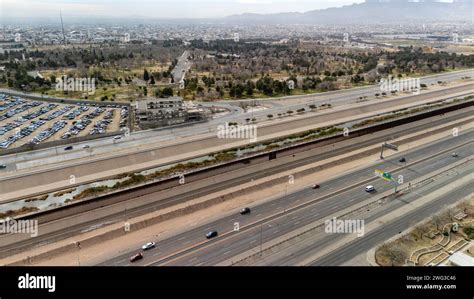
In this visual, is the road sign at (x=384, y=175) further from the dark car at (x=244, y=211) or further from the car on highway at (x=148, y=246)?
the car on highway at (x=148, y=246)

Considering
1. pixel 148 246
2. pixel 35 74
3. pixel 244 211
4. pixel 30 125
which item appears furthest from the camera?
pixel 35 74

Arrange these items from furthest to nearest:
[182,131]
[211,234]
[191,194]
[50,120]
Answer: [50,120] < [182,131] < [191,194] < [211,234]

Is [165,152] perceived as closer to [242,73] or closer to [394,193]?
[394,193]

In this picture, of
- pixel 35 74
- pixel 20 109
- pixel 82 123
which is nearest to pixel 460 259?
pixel 82 123

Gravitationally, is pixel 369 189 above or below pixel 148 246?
above

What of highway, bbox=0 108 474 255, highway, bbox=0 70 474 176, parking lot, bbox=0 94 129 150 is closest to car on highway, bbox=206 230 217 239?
highway, bbox=0 108 474 255

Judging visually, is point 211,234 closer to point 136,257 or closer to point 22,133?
point 136,257

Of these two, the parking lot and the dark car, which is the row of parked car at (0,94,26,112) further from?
the dark car
